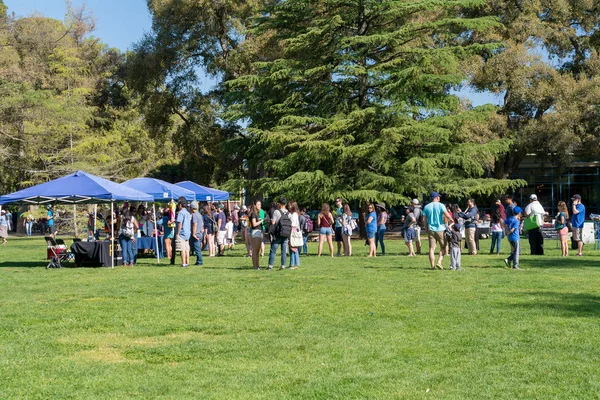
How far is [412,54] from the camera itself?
117ft

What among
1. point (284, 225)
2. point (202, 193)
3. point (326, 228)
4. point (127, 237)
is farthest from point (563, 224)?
point (202, 193)

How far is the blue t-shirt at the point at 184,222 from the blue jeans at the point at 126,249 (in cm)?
210

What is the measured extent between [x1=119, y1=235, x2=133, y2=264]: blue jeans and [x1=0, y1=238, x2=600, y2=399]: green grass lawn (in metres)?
4.78

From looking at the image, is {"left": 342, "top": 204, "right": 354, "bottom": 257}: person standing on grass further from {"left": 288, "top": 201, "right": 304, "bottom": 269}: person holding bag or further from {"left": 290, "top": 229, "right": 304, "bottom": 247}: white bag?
{"left": 290, "top": 229, "right": 304, "bottom": 247}: white bag

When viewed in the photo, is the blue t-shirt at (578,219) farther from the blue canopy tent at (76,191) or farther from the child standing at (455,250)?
the blue canopy tent at (76,191)

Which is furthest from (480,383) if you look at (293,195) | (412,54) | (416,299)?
(412,54)

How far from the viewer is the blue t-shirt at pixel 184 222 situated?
61.5 ft

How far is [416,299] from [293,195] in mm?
22536

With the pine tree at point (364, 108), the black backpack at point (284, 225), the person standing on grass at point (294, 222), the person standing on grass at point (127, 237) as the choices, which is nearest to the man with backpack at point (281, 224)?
the black backpack at point (284, 225)

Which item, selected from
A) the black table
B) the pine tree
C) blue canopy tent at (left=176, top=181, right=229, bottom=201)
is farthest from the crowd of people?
the pine tree

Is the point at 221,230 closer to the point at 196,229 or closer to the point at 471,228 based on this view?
the point at 196,229

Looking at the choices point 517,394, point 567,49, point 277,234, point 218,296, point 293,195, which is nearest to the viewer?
point 517,394

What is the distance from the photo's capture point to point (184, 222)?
18828mm

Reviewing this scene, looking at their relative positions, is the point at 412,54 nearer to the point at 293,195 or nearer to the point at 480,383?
the point at 293,195
